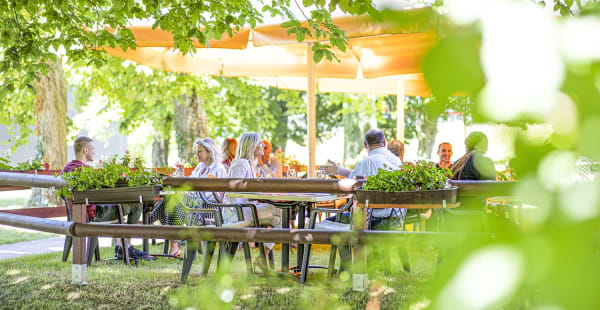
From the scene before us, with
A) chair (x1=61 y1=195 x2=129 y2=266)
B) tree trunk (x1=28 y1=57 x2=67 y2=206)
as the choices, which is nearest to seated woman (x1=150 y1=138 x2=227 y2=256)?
chair (x1=61 y1=195 x2=129 y2=266)

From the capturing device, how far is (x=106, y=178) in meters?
4.20

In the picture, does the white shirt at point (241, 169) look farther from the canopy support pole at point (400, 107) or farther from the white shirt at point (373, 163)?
the canopy support pole at point (400, 107)

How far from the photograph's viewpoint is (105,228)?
4.17 m

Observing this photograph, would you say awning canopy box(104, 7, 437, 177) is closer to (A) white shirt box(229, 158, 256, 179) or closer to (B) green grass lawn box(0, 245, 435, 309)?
(A) white shirt box(229, 158, 256, 179)

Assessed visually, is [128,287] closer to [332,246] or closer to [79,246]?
[79,246]

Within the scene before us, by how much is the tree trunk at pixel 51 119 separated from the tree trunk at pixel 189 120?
3264mm

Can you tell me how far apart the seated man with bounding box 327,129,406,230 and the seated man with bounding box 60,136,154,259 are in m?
2.27

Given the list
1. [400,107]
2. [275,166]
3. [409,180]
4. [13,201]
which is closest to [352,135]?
[13,201]

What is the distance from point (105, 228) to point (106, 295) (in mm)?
645

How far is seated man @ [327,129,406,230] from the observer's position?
550 cm

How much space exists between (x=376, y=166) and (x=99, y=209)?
113 inches

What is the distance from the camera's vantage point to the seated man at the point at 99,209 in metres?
6.12

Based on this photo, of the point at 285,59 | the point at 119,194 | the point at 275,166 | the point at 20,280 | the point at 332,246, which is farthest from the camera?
the point at 275,166

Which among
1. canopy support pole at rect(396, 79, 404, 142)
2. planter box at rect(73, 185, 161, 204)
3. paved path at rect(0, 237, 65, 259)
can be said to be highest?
canopy support pole at rect(396, 79, 404, 142)
